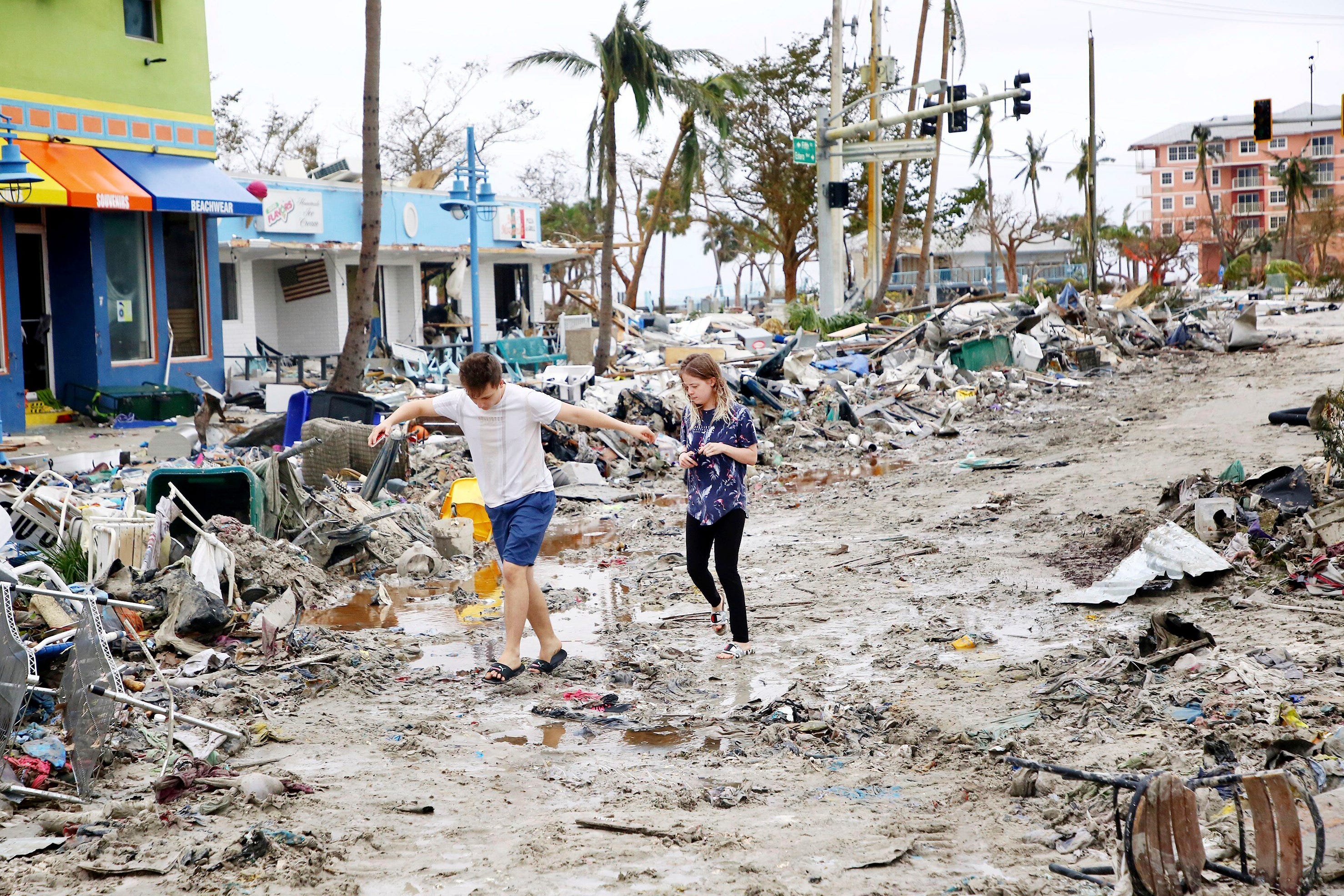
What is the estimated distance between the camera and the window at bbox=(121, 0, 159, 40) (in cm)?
1705

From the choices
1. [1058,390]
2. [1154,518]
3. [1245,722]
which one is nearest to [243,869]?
[1245,722]

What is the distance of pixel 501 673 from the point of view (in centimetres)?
606

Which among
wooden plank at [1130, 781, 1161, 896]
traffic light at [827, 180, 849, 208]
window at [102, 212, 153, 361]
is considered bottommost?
wooden plank at [1130, 781, 1161, 896]

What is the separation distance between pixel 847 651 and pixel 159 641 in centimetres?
372

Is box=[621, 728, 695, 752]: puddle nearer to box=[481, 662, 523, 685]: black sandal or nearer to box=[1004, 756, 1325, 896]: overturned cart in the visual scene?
box=[481, 662, 523, 685]: black sandal

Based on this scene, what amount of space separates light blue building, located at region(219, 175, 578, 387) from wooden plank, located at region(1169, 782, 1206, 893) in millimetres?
21650

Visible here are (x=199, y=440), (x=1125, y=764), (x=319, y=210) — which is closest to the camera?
(x=1125, y=764)

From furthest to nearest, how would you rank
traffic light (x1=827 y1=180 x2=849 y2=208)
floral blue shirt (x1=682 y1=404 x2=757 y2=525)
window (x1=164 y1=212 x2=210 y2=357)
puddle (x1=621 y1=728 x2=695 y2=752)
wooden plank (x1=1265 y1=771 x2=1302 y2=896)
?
traffic light (x1=827 y1=180 x2=849 y2=208) → window (x1=164 y1=212 x2=210 y2=357) → floral blue shirt (x1=682 y1=404 x2=757 y2=525) → puddle (x1=621 y1=728 x2=695 y2=752) → wooden plank (x1=1265 y1=771 x2=1302 y2=896)

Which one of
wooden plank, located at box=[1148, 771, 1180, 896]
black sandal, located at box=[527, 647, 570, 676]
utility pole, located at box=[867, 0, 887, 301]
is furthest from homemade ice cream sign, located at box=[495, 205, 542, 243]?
wooden plank, located at box=[1148, 771, 1180, 896]

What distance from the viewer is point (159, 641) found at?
6547 mm

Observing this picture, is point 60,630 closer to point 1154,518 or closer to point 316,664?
point 316,664

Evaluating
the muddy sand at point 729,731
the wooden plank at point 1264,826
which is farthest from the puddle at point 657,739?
the wooden plank at point 1264,826

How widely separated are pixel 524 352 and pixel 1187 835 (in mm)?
22633

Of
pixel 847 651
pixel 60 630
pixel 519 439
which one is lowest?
pixel 847 651
